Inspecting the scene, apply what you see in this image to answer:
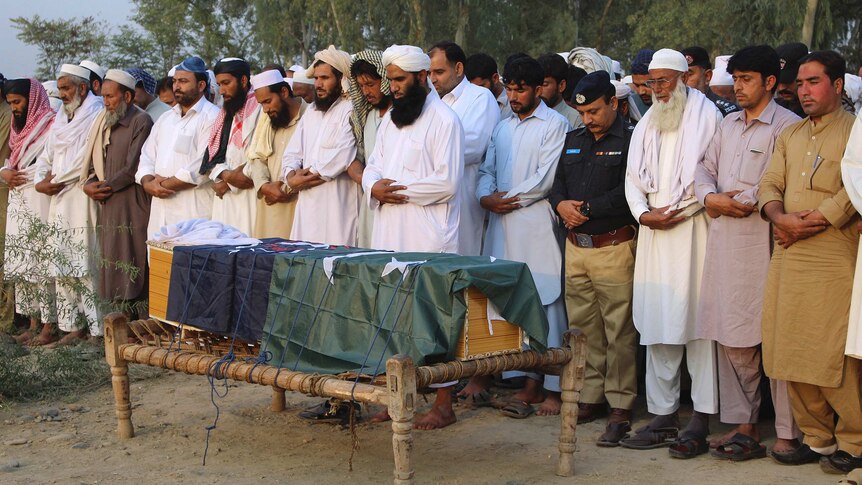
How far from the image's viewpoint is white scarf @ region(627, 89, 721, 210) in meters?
5.69

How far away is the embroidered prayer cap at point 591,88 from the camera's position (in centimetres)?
590

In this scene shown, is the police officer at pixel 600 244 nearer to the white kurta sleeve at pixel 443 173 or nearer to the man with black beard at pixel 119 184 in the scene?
the white kurta sleeve at pixel 443 173

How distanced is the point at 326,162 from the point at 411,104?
1.13m

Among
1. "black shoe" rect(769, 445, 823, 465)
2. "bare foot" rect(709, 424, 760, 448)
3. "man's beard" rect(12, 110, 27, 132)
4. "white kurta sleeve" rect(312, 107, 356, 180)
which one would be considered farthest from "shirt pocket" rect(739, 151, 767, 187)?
"man's beard" rect(12, 110, 27, 132)

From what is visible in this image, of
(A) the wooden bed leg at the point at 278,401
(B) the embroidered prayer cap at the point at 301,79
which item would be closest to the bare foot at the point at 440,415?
(A) the wooden bed leg at the point at 278,401

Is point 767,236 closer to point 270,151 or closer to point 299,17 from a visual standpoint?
point 270,151

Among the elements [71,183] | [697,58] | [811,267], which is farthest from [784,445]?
[71,183]

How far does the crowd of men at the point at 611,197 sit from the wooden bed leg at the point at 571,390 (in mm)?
662

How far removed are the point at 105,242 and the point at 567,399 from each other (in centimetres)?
513

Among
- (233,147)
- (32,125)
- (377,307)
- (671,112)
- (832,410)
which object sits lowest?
(832,410)

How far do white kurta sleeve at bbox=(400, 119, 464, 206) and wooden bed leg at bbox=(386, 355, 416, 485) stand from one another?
2004mm

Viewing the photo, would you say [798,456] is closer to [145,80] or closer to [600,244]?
[600,244]

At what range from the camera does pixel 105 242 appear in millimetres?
8750

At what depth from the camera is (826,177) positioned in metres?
5.09
